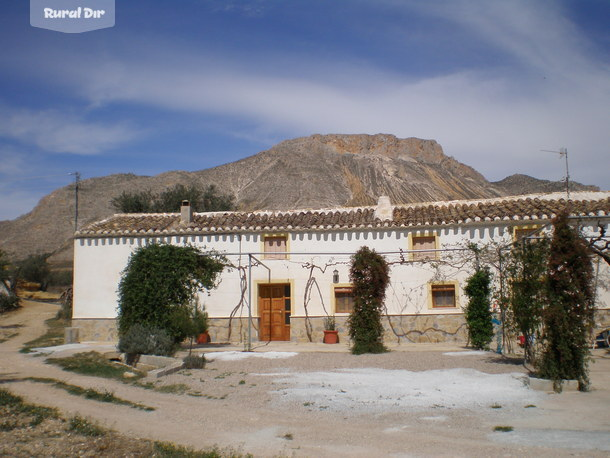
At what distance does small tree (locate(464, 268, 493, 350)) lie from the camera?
15180mm

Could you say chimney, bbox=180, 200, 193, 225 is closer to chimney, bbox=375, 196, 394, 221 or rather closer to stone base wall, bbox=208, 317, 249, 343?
stone base wall, bbox=208, 317, 249, 343

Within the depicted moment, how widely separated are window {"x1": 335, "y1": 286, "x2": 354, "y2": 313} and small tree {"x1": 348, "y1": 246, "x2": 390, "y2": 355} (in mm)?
3120

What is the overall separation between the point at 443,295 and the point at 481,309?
2819mm

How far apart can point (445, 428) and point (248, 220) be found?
13.5 meters

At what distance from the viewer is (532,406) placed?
8352 millimetres

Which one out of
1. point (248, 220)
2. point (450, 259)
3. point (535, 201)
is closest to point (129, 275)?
point (248, 220)

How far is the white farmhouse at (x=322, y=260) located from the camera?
58.3 ft

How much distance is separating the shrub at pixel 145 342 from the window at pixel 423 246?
8342 millimetres

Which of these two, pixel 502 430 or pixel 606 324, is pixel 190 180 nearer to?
pixel 606 324

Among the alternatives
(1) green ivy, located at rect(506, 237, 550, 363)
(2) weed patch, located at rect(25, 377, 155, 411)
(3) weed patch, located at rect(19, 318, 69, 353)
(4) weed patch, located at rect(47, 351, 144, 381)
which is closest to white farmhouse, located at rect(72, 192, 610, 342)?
(3) weed patch, located at rect(19, 318, 69, 353)

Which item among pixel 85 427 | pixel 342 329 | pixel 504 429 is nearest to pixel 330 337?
pixel 342 329

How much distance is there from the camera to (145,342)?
45.9ft

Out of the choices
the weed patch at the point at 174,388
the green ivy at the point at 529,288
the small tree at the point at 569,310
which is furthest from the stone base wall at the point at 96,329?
the small tree at the point at 569,310

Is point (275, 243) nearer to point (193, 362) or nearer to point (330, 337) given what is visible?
point (330, 337)
